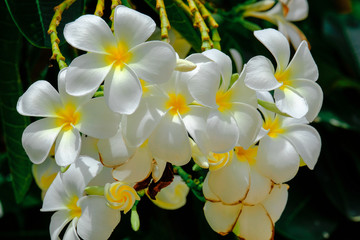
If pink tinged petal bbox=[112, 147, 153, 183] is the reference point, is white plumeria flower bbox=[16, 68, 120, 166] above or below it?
above

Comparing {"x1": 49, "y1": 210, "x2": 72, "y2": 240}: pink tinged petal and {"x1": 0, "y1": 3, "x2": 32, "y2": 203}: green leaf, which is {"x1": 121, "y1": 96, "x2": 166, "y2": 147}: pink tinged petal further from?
{"x1": 0, "y1": 3, "x2": 32, "y2": 203}: green leaf

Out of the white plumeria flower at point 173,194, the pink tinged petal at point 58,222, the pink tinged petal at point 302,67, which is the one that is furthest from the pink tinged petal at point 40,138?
the pink tinged petal at point 302,67

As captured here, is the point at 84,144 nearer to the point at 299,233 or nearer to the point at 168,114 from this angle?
the point at 168,114

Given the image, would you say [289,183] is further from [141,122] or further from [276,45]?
[141,122]

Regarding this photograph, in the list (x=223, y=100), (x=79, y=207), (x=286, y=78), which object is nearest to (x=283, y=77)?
(x=286, y=78)

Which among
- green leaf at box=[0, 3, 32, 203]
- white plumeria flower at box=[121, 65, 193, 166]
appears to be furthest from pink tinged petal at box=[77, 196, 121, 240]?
green leaf at box=[0, 3, 32, 203]

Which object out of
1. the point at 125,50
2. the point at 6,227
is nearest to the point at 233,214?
the point at 125,50

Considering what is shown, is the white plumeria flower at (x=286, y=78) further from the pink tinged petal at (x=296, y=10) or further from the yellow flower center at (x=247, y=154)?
the pink tinged petal at (x=296, y=10)
